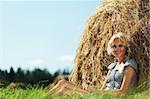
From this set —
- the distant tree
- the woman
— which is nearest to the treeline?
the distant tree

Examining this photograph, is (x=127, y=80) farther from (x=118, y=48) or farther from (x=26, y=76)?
(x=26, y=76)

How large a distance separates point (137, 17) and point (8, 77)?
2.69 m

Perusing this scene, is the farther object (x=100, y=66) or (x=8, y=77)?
(x=8, y=77)

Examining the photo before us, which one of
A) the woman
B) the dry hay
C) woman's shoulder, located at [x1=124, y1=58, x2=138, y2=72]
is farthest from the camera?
the dry hay

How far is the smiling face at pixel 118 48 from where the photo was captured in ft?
24.6

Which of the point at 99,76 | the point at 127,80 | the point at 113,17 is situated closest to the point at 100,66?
the point at 99,76

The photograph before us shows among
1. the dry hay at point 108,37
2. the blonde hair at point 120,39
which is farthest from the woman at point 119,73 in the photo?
the dry hay at point 108,37

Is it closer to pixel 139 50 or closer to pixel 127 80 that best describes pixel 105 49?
pixel 139 50

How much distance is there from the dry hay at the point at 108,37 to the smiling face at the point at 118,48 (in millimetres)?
306

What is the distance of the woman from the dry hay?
0.27 m

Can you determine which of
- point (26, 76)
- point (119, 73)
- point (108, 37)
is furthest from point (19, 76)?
point (119, 73)

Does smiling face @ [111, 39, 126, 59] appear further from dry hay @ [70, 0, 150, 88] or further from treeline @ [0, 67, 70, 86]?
treeline @ [0, 67, 70, 86]

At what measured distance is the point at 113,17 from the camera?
8.30 m

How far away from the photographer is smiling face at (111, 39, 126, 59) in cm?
749
